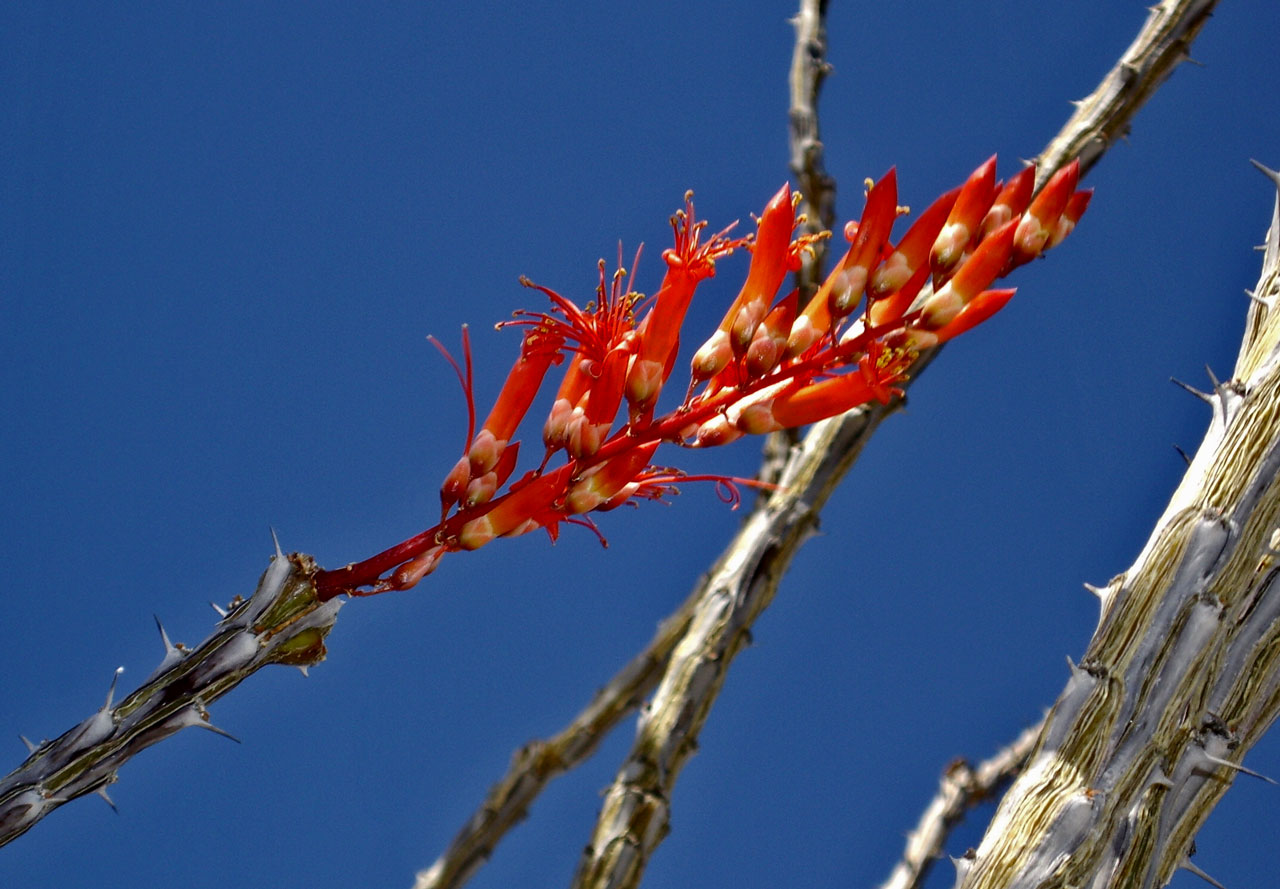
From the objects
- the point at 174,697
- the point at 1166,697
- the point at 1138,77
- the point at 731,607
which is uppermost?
the point at 1138,77

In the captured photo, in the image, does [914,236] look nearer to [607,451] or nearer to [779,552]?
[607,451]

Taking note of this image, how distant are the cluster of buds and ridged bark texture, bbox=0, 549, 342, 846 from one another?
0.04 metres

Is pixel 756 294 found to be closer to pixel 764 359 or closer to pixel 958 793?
pixel 764 359

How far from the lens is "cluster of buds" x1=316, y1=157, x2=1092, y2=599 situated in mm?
1105

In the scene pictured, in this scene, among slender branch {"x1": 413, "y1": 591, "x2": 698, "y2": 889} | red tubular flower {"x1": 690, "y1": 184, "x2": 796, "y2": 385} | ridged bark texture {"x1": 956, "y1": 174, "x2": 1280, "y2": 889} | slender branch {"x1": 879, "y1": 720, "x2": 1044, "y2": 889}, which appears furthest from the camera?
slender branch {"x1": 879, "y1": 720, "x2": 1044, "y2": 889}

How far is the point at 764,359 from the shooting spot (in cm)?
109

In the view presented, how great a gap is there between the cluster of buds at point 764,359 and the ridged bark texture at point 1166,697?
38cm

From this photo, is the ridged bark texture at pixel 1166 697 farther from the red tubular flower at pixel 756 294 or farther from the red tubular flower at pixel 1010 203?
the red tubular flower at pixel 756 294

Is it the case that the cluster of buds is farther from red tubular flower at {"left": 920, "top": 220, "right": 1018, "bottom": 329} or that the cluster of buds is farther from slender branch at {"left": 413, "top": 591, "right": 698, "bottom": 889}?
slender branch at {"left": 413, "top": 591, "right": 698, "bottom": 889}

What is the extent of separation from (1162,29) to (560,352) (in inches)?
57.0

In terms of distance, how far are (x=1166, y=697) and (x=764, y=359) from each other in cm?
60

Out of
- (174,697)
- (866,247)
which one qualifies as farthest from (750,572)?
(174,697)

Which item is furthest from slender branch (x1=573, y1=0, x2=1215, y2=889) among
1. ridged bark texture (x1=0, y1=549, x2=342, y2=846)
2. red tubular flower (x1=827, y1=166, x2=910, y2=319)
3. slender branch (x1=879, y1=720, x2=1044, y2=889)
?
ridged bark texture (x1=0, y1=549, x2=342, y2=846)

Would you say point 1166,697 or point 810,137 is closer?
point 1166,697
